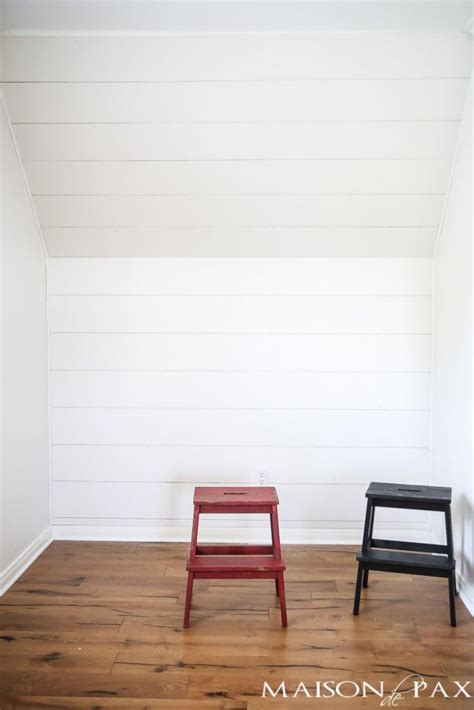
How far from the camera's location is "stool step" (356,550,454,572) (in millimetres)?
2176

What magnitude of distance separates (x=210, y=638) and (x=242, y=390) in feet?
4.11

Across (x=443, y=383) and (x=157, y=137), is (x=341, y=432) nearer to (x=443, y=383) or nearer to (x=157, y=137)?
(x=443, y=383)

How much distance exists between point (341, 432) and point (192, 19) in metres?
2.04

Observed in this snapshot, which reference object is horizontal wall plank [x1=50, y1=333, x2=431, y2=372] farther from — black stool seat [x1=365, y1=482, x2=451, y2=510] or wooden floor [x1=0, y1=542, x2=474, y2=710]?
wooden floor [x1=0, y1=542, x2=474, y2=710]

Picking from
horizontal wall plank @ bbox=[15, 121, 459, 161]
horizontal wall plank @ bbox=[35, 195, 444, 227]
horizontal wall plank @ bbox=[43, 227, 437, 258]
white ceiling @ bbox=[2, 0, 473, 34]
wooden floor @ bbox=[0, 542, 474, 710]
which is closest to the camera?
wooden floor @ bbox=[0, 542, 474, 710]

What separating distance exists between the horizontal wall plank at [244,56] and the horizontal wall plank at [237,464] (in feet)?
5.94

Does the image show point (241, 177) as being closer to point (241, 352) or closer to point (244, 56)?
point (244, 56)

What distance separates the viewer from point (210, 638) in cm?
205

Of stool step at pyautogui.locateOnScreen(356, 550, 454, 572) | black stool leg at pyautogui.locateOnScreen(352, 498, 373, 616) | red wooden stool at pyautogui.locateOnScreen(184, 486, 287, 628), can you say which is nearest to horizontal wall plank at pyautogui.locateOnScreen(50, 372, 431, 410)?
red wooden stool at pyautogui.locateOnScreen(184, 486, 287, 628)

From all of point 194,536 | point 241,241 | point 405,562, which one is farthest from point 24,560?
point 241,241

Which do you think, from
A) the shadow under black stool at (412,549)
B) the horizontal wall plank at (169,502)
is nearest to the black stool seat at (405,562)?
the shadow under black stool at (412,549)

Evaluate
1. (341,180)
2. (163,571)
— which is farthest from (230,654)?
(341,180)

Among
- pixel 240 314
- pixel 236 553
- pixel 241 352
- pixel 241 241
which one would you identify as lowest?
pixel 236 553

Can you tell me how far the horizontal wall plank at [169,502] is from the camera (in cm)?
294
